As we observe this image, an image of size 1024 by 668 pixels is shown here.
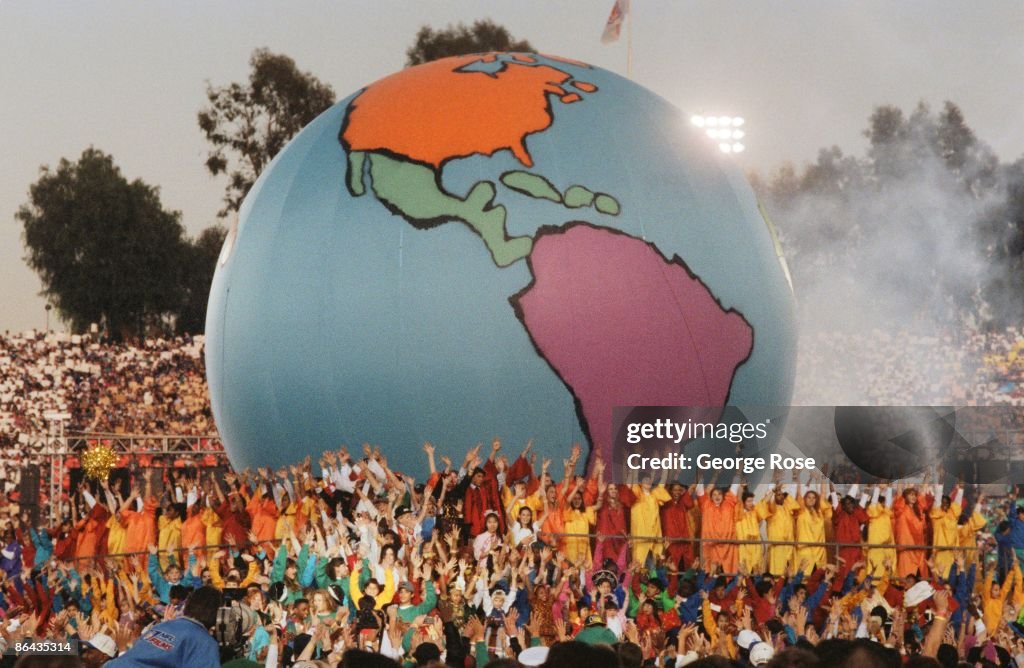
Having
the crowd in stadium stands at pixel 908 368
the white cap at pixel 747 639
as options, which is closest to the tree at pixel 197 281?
the crowd in stadium stands at pixel 908 368

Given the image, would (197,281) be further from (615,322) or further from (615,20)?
(615,322)

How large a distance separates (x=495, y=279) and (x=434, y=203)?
0.95m

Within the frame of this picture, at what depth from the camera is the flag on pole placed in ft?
75.8

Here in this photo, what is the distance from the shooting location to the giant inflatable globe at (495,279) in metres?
14.8

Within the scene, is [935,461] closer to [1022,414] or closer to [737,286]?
[737,286]

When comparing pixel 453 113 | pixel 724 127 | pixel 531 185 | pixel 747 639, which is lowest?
pixel 747 639

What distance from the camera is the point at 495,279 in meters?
14.8

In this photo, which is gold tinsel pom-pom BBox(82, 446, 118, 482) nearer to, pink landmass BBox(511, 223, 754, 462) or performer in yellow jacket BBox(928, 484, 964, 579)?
pink landmass BBox(511, 223, 754, 462)

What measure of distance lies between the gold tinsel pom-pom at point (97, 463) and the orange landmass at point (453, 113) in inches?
463

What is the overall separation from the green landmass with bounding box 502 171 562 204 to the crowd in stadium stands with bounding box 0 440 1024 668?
2349 millimetres

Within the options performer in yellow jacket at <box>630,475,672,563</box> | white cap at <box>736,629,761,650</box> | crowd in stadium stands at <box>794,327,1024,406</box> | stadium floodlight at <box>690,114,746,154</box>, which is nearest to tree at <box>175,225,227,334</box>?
crowd in stadium stands at <box>794,327,1024,406</box>

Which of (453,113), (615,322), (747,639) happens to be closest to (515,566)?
(747,639)

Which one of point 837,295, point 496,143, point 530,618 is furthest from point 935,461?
point 837,295

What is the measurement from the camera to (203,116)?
43.0 m
